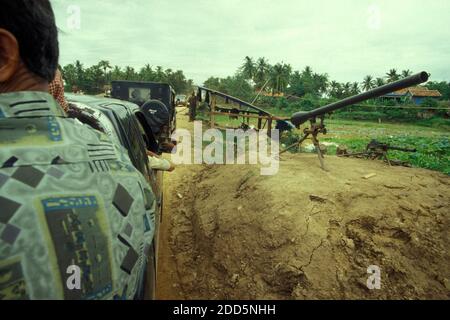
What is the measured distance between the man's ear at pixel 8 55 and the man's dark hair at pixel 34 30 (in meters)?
0.01

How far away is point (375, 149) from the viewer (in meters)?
10.2

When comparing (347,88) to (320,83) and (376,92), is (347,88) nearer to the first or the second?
(320,83)

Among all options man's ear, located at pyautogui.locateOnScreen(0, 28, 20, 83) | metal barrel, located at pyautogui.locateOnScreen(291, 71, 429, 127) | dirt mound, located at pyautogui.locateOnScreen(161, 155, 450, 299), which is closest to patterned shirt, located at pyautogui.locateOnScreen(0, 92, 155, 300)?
man's ear, located at pyautogui.locateOnScreen(0, 28, 20, 83)

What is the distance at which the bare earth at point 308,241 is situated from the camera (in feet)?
12.3

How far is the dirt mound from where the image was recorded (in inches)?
148

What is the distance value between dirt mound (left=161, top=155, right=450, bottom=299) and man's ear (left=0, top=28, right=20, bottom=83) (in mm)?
3467

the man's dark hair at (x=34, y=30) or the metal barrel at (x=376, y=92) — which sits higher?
the metal barrel at (x=376, y=92)

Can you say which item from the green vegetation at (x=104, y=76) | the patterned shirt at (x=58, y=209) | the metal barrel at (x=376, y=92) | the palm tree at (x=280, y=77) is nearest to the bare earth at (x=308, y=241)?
the metal barrel at (x=376, y=92)

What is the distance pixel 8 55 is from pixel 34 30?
102 millimetres

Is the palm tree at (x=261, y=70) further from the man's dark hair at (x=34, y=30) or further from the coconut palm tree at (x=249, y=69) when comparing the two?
the man's dark hair at (x=34, y=30)

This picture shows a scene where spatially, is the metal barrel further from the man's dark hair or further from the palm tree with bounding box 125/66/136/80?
the palm tree with bounding box 125/66/136/80

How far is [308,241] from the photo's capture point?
422 cm

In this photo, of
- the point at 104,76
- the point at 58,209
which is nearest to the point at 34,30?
the point at 58,209
